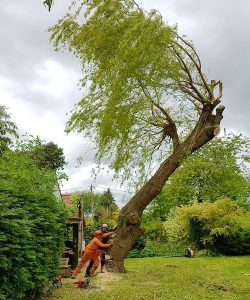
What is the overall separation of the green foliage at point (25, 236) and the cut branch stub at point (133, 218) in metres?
4.52

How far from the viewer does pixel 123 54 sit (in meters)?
15.3

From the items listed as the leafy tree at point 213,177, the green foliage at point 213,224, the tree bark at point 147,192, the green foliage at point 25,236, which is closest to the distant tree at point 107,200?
the leafy tree at point 213,177

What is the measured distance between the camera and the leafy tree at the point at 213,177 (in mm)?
41750

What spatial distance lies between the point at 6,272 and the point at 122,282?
781 cm

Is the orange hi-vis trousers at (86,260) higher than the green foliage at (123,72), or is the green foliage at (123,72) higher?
the green foliage at (123,72)

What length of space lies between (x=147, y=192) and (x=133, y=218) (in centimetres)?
112

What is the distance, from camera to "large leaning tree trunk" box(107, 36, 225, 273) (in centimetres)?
1764

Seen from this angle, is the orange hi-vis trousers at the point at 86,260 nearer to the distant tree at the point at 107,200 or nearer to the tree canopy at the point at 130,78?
the tree canopy at the point at 130,78

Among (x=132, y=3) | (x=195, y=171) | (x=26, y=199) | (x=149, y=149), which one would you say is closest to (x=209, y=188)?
(x=195, y=171)

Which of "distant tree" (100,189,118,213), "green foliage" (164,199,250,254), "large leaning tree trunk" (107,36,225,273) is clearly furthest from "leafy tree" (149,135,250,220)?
"distant tree" (100,189,118,213)

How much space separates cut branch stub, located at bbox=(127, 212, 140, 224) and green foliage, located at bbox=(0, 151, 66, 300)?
452 centimetres

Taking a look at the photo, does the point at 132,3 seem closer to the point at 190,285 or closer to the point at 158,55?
the point at 158,55

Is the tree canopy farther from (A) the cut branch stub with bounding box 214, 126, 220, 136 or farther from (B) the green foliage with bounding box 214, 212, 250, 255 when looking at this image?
(B) the green foliage with bounding box 214, 212, 250, 255

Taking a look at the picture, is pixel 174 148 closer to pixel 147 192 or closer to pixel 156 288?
pixel 147 192
